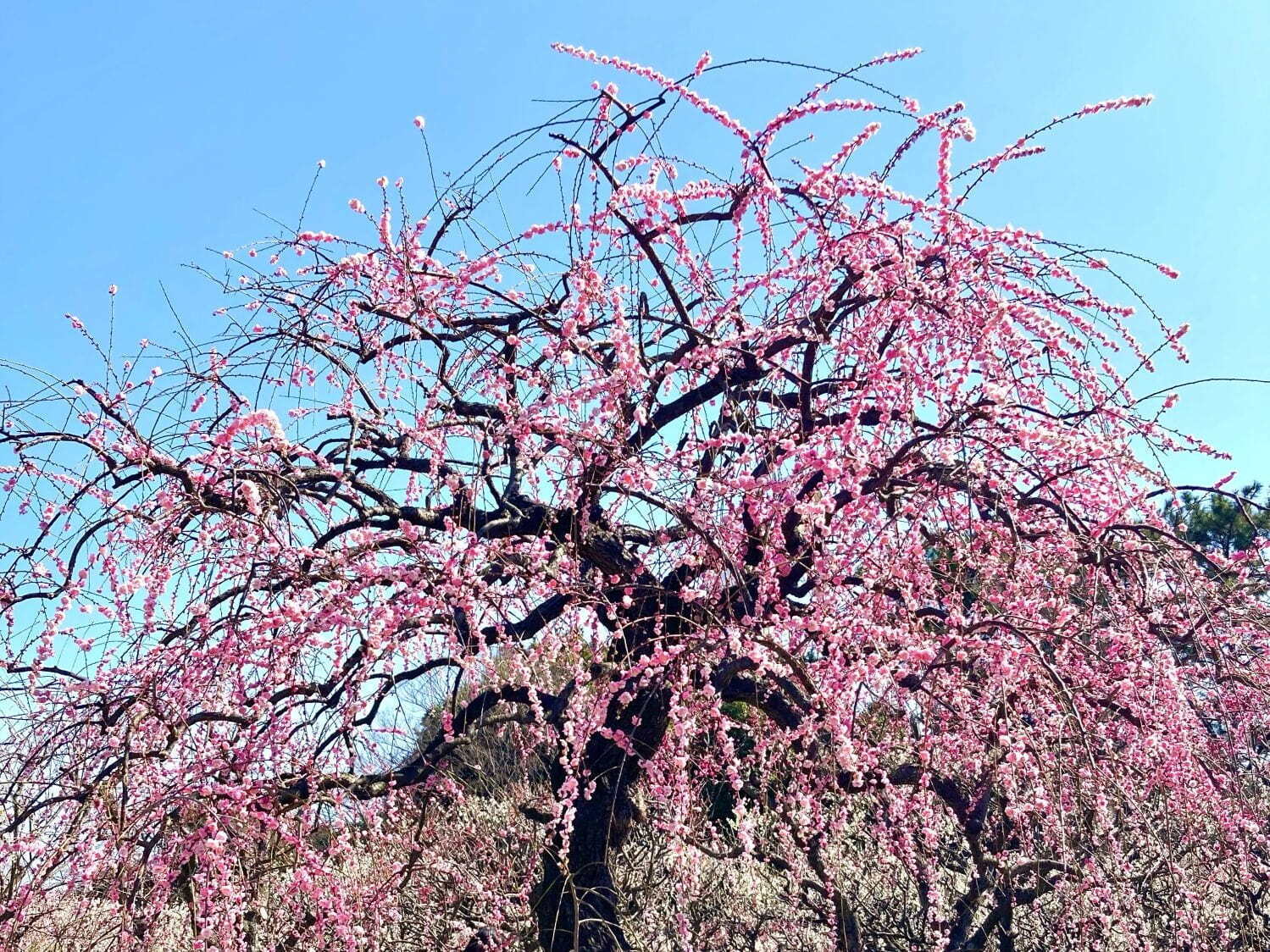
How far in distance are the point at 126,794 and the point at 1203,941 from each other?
15.3 ft

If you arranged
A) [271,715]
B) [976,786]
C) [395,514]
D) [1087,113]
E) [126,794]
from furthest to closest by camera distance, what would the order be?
1. [976,786]
2. [395,514]
3. [271,715]
4. [1087,113]
5. [126,794]

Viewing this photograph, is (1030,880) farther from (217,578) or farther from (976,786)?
(217,578)

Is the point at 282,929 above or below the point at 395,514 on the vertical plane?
below

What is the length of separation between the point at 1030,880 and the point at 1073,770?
1.84 metres

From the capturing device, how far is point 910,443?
3305 mm

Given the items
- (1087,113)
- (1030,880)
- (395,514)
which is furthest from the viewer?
(1030,880)

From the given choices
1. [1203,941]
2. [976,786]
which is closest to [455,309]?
[976,786]

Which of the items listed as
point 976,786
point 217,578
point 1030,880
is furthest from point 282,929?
point 1030,880

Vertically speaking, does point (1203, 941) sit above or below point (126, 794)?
below

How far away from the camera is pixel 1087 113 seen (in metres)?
3.21

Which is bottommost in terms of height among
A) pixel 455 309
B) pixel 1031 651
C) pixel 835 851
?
pixel 835 851

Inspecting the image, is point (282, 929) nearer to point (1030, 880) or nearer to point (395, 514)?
point (395, 514)

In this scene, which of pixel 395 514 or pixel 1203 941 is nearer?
pixel 395 514

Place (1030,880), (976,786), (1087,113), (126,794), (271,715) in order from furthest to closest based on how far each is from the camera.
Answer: (1030,880) → (976,786) → (271,715) → (1087,113) → (126,794)
